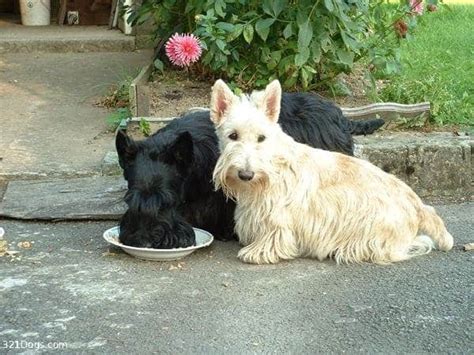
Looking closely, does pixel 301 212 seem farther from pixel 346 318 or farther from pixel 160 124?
pixel 160 124

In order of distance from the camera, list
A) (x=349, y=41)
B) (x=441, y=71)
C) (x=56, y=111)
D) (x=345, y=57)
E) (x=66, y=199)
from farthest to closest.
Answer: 1. (x=441, y=71)
2. (x=56, y=111)
3. (x=345, y=57)
4. (x=349, y=41)
5. (x=66, y=199)

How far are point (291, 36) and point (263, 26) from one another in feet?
0.99

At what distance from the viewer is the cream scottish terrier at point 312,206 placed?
487 cm

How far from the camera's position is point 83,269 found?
194 inches

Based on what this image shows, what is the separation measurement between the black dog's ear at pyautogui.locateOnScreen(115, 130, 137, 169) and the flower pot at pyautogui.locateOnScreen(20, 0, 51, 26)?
6743mm

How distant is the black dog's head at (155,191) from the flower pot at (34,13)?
6.75 metres

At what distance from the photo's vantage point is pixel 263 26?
21.8ft

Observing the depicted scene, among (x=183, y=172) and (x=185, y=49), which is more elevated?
(x=185, y=49)

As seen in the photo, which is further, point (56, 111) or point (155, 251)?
point (56, 111)

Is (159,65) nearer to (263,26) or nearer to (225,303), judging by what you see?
(263,26)

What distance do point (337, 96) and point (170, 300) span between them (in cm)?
338

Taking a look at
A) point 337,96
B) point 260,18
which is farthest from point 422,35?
point 260,18

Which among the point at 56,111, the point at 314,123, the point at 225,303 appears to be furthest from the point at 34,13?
the point at 225,303

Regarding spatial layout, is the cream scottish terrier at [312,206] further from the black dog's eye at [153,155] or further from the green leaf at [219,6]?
the green leaf at [219,6]
